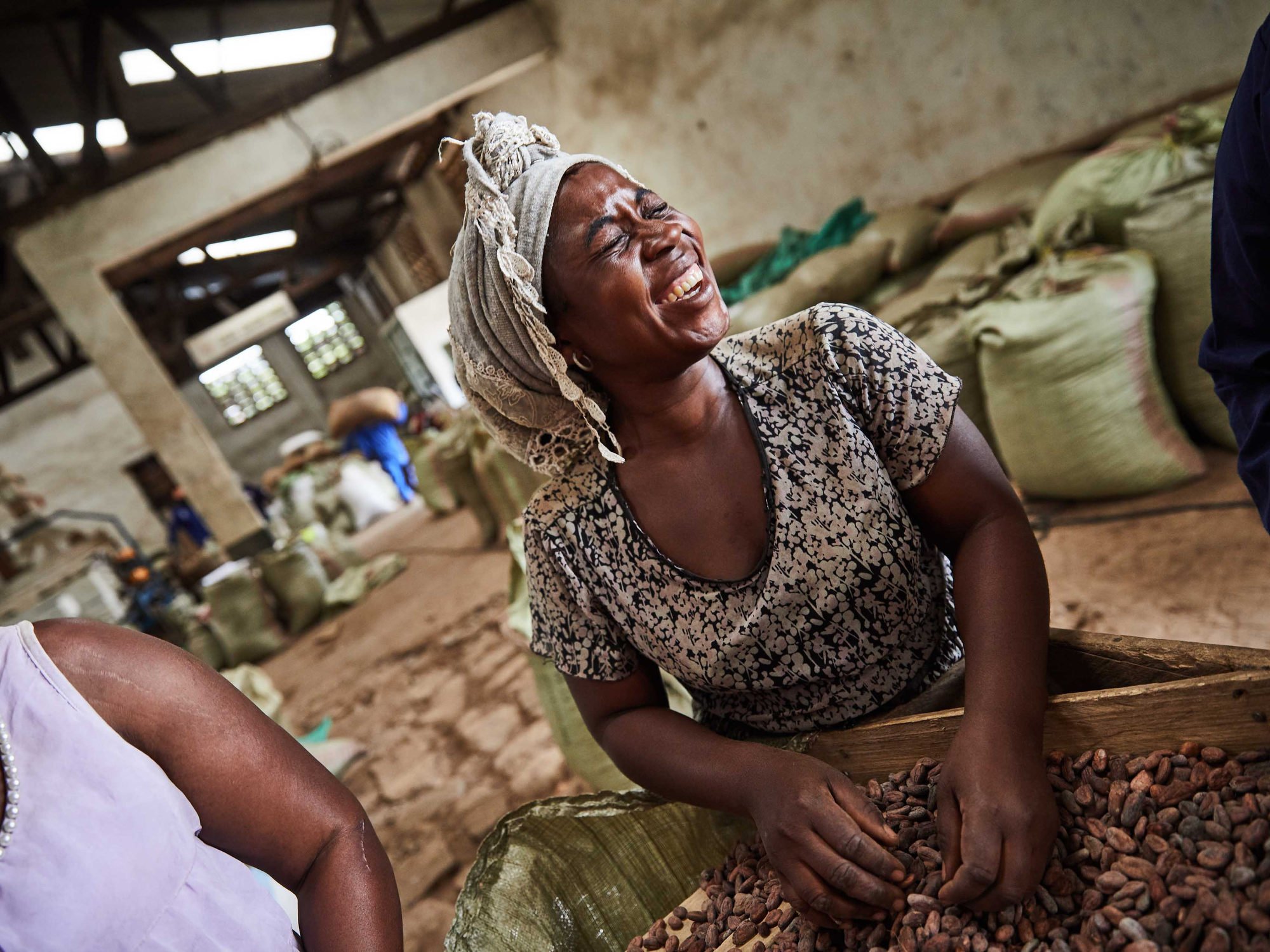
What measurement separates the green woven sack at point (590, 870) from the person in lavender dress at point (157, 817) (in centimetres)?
22

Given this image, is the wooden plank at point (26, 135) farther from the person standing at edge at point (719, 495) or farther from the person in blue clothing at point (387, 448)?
the person standing at edge at point (719, 495)

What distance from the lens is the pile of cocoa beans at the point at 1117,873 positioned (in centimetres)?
71

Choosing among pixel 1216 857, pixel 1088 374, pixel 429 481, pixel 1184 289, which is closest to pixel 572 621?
pixel 1216 857

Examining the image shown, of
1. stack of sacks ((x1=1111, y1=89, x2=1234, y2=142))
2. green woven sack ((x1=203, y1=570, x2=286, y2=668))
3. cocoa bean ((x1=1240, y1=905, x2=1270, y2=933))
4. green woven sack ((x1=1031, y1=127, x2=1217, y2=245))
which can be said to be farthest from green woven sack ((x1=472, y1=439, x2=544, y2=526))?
cocoa bean ((x1=1240, y1=905, x2=1270, y2=933))

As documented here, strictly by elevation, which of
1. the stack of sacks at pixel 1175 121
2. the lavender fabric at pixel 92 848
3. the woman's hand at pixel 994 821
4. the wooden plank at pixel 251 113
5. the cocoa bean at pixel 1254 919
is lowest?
the cocoa bean at pixel 1254 919

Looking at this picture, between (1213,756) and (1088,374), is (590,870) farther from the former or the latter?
(1088,374)

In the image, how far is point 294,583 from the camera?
6.35 meters

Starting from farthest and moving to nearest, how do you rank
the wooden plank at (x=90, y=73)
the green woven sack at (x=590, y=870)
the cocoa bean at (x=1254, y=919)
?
the wooden plank at (x=90, y=73) < the green woven sack at (x=590, y=870) < the cocoa bean at (x=1254, y=919)

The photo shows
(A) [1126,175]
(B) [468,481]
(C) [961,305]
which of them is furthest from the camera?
(B) [468,481]

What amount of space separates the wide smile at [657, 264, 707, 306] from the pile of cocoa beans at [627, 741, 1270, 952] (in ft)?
2.14

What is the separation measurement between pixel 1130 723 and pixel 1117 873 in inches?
5.9

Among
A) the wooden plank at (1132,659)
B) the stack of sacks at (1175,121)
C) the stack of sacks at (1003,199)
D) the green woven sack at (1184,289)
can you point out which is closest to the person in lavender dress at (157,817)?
the wooden plank at (1132,659)

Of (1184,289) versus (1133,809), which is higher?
(1133,809)

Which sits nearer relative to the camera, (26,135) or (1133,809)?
(1133,809)
